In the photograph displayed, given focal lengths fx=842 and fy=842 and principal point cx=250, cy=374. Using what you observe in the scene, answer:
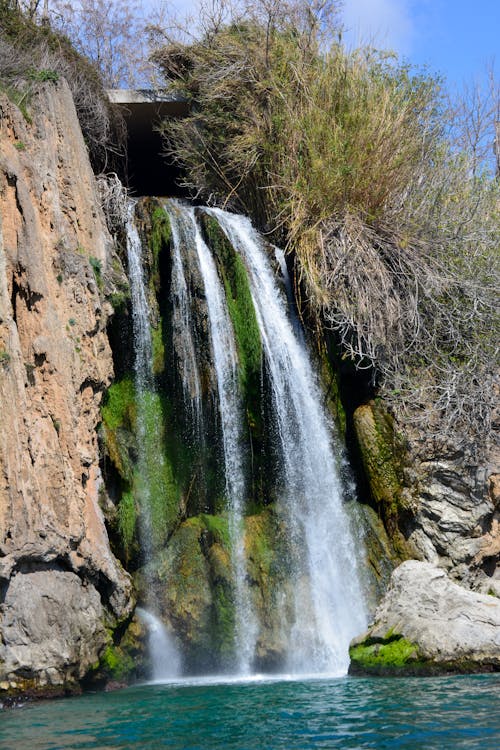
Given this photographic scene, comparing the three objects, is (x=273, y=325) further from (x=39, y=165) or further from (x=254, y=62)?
(x=254, y=62)

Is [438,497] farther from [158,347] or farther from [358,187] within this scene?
[358,187]

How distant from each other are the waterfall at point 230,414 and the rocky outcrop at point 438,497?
71.7 inches

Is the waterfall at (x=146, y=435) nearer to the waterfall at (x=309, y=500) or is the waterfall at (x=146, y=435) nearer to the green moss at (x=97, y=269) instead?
the green moss at (x=97, y=269)

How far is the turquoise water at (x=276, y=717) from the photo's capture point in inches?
224

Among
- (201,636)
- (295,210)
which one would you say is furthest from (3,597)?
(295,210)

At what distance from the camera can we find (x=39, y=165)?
10531mm

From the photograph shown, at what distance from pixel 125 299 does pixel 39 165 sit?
1.97 metres

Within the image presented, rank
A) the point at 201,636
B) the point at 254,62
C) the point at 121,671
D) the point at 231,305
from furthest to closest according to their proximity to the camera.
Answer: the point at 254,62 < the point at 231,305 < the point at 201,636 < the point at 121,671

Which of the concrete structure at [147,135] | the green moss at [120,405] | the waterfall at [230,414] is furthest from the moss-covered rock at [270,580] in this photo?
the concrete structure at [147,135]

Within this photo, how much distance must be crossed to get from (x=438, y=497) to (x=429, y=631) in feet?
8.80

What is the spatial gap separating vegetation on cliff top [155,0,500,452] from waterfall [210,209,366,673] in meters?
0.70

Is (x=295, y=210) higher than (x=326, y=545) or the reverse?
higher

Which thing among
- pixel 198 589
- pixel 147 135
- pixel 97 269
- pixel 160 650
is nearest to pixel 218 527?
pixel 198 589

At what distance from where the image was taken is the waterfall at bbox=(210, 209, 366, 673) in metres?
10.0
